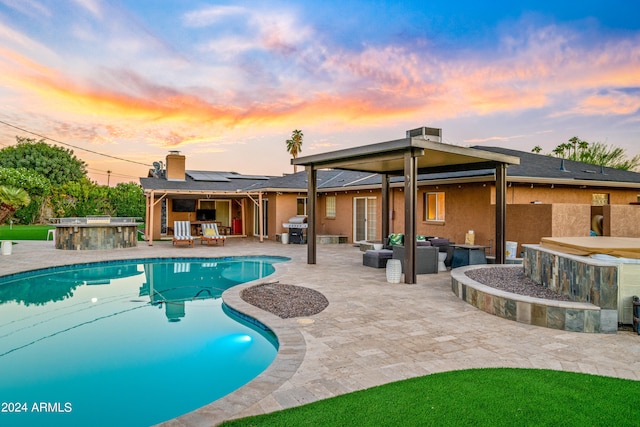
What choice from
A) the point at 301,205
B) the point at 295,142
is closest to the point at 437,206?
the point at 301,205

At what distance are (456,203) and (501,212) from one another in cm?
302

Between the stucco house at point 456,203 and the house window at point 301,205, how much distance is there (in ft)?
0.17

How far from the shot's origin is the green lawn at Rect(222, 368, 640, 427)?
114 inches

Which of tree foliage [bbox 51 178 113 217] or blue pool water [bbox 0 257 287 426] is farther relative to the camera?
tree foliage [bbox 51 178 113 217]

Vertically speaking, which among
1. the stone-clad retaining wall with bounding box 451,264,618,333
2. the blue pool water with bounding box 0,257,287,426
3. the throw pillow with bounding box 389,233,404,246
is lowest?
the blue pool water with bounding box 0,257,287,426

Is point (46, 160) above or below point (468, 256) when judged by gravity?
above

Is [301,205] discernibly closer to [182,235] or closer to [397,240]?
[182,235]

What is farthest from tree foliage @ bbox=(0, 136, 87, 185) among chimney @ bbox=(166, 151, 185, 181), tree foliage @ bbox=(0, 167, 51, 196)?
chimney @ bbox=(166, 151, 185, 181)

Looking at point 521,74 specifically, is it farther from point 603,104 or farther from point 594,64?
point 603,104

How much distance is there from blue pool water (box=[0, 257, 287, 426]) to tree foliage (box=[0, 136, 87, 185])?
3459 cm

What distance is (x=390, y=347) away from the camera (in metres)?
4.62

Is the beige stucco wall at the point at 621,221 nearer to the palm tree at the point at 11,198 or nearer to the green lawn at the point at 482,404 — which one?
the green lawn at the point at 482,404

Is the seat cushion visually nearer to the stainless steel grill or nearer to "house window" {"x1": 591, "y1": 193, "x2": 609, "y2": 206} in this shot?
the stainless steel grill

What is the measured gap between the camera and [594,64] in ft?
43.6
